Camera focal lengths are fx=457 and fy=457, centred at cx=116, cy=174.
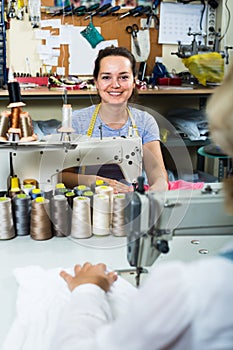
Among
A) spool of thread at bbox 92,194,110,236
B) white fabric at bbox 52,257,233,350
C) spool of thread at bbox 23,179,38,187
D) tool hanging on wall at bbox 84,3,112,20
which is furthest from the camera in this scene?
tool hanging on wall at bbox 84,3,112,20

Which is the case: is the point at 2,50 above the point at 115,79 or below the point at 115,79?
above

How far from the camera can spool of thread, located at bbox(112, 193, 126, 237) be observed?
1.55m

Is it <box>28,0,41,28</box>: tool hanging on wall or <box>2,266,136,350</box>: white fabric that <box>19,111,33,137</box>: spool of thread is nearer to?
<box>2,266,136,350</box>: white fabric

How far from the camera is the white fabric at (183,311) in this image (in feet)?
2.00

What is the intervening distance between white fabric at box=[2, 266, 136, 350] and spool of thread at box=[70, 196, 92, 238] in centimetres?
30

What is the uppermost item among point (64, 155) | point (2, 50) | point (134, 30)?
point (134, 30)

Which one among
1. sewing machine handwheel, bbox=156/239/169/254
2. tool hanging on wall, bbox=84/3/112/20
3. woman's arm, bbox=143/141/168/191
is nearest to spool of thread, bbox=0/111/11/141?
sewing machine handwheel, bbox=156/239/169/254

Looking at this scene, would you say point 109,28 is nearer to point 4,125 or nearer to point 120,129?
point 120,129

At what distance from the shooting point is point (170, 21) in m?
3.69

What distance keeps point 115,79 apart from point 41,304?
5.20 feet

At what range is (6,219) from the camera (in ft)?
5.03

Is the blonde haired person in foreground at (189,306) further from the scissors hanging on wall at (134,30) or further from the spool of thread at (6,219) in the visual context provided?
the scissors hanging on wall at (134,30)

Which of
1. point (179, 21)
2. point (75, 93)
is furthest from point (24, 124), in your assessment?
point (179, 21)

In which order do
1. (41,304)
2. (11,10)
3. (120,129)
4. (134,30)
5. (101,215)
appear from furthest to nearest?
1. (134,30)
2. (11,10)
3. (120,129)
4. (101,215)
5. (41,304)
